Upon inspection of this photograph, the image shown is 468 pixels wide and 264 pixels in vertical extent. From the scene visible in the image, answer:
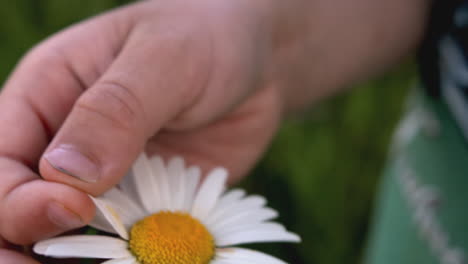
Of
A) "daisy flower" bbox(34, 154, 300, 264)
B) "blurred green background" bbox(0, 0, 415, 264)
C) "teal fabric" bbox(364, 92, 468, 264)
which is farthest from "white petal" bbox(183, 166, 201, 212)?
"blurred green background" bbox(0, 0, 415, 264)

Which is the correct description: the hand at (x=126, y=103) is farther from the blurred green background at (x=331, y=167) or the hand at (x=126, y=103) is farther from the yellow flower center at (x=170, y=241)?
the blurred green background at (x=331, y=167)

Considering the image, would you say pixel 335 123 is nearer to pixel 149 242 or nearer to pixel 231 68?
pixel 231 68

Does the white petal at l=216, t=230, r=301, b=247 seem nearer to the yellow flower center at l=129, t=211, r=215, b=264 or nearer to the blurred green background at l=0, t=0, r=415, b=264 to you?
the yellow flower center at l=129, t=211, r=215, b=264

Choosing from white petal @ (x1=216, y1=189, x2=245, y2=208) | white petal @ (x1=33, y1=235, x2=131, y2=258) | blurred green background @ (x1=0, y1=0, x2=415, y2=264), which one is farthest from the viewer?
blurred green background @ (x1=0, y1=0, x2=415, y2=264)

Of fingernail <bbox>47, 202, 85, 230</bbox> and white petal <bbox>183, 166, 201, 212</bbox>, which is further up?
white petal <bbox>183, 166, 201, 212</bbox>

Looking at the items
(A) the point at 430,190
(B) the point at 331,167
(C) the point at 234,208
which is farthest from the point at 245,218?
(B) the point at 331,167

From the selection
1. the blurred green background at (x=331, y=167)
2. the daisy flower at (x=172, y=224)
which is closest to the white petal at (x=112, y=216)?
the daisy flower at (x=172, y=224)

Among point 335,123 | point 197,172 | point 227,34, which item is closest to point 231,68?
point 227,34
